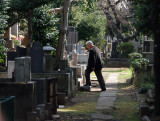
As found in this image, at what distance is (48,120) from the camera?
8680 mm

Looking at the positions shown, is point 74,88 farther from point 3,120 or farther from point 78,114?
point 3,120

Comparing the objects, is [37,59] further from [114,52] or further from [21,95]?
[114,52]

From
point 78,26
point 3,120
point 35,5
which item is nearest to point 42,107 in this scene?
point 3,120

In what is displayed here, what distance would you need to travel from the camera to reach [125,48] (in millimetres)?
32344

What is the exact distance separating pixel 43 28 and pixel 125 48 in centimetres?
1540

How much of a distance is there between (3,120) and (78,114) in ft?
12.7

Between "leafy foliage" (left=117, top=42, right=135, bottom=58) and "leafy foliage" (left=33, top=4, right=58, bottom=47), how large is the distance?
1483 cm

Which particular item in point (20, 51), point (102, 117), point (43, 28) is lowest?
point (102, 117)

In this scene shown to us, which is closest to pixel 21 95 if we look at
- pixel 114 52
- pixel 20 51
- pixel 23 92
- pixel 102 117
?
pixel 23 92

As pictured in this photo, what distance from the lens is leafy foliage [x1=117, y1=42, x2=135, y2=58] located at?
32.0 meters

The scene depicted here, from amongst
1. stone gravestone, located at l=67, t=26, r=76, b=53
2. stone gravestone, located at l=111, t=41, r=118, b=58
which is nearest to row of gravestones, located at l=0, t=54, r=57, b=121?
stone gravestone, located at l=67, t=26, r=76, b=53

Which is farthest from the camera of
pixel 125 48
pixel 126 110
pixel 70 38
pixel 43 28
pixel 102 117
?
pixel 125 48

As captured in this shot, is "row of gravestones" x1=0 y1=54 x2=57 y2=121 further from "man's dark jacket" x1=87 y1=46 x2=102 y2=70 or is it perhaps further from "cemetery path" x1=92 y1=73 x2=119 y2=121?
"man's dark jacket" x1=87 y1=46 x2=102 y2=70

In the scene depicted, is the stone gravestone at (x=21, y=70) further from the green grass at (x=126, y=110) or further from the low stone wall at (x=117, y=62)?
the low stone wall at (x=117, y=62)
